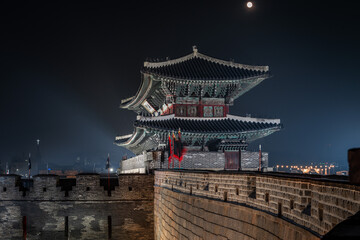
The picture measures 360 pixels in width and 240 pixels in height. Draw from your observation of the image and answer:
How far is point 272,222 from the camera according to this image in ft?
25.2

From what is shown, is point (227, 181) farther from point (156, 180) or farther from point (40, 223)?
point (40, 223)

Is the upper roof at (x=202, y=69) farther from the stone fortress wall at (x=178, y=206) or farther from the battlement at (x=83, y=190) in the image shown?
the stone fortress wall at (x=178, y=206)

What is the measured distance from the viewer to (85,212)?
74.0 feet

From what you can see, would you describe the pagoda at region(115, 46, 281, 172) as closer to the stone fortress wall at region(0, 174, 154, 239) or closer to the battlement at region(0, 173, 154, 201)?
the battlement at region(0, 173, 154, 201)

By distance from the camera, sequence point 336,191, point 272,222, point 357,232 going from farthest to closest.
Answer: point 272,222, point 336,191, point 357,232

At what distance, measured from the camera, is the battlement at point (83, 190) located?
22.6 meters

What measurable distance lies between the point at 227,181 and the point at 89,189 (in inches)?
525

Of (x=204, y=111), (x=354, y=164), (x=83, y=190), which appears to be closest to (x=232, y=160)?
(x=204, y=111)

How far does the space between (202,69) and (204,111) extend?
2.69 meters

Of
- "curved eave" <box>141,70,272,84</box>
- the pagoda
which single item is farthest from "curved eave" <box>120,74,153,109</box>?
"curved eave" <box>141,70,272,84</box>

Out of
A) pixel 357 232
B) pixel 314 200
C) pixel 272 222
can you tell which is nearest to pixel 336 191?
pixel 314 200

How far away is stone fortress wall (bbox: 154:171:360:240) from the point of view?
5699 mm

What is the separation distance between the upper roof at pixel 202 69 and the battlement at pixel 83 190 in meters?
8.04

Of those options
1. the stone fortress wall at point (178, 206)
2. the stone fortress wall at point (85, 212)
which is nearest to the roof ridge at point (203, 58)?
the stone fortress wall at point (178, 206)
